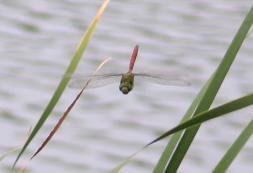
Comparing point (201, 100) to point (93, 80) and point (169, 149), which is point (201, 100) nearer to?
point (169, 149)

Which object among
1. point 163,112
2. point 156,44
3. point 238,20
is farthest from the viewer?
point 238,20

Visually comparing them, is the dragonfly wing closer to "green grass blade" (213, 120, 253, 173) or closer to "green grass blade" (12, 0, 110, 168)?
"green grass blade" (12, 0, 110, 168)

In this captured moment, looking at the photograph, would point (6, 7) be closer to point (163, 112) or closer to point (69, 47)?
point (69, 47)

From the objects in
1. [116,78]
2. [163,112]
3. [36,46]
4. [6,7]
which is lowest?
[116,78]

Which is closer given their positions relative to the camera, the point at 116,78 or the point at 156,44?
the point at 116,78

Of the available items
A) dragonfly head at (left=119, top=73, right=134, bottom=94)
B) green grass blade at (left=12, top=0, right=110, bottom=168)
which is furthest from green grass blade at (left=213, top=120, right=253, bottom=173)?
green grass blade at (left=12, top=0, right=110, bottom=168)

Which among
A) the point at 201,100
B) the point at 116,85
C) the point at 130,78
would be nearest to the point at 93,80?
the point at 130,78

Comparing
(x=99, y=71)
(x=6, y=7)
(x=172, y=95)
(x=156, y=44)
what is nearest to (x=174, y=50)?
(x=156, y=44)
